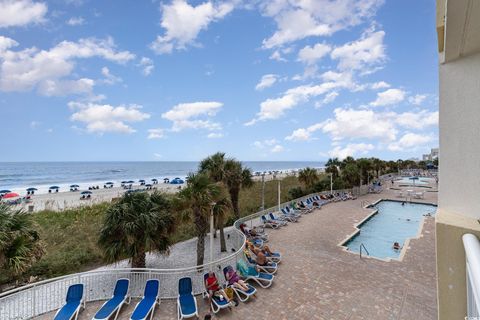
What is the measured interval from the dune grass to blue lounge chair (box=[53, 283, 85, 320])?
248cm

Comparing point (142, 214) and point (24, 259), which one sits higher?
point (142, 214)

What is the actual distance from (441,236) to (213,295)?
24.6 feet

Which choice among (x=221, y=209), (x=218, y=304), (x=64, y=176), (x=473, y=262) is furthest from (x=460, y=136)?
(x=64, y=176)

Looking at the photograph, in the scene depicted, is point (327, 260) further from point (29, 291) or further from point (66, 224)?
point (66, 224)

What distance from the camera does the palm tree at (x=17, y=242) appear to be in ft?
21.2

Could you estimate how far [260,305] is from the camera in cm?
812

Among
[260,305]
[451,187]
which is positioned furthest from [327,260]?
[451,187]

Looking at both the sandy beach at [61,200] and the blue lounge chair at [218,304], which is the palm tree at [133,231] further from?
the sandy beach at [61,200]

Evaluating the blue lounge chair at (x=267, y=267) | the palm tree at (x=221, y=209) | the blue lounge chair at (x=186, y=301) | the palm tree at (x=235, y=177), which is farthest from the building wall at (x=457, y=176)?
the palm tree at (x=235, y=177)

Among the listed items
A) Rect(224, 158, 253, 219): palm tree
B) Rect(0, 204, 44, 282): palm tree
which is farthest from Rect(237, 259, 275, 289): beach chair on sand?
Rect(0, 204, 44, 282): palm tree

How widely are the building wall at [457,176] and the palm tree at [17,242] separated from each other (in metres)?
8.70

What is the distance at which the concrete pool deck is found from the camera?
7.67 metres

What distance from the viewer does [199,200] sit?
9953 mm

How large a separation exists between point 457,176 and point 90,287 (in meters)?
11.2
